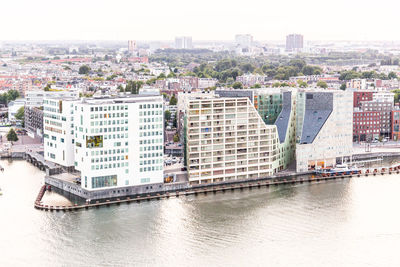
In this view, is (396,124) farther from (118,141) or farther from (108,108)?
(108,108)

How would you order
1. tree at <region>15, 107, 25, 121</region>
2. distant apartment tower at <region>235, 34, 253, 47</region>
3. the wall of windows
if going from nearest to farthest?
1. the wall of windows
2. tree at <region>15, 107, 25, 121</region>
3. distant apartment tower at <region>235, 34, 253, 47</region>

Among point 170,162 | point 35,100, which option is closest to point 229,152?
point 170,162

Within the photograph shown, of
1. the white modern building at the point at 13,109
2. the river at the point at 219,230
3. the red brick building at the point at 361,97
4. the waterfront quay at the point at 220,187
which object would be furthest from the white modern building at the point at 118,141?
the white modern building at the point at 13,109

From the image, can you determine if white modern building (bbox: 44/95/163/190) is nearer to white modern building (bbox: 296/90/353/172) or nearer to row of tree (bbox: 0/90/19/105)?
white modern building (bbox: 296/90/353/172)

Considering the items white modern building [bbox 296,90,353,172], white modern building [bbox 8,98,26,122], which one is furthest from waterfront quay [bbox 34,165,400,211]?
white modern building [bbox 8,98,26,122]

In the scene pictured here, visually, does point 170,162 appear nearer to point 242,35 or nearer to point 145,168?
point 145,168

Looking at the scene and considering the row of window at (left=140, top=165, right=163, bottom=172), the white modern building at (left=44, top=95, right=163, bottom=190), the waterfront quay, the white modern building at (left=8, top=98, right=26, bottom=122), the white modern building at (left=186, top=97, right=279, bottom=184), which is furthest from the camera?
the white modern building at (left=8, top=98, right=26, bottom=122)
